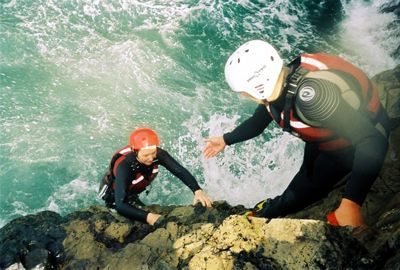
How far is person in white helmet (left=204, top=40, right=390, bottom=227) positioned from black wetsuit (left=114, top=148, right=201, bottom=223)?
1.98 metres

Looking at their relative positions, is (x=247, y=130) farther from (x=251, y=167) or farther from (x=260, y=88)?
(x=251, y=167)

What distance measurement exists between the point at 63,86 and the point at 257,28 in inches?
233

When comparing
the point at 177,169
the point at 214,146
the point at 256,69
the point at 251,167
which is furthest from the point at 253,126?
the point at 251,167

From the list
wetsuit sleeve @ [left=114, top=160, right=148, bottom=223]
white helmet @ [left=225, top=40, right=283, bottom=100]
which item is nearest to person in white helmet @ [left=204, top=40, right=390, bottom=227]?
white helmet @ [left=225, top=40, right=283, bottom=100]

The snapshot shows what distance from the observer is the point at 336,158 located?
3496 millimetres

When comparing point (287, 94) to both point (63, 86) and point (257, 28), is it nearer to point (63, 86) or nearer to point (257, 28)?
point (63, 86)

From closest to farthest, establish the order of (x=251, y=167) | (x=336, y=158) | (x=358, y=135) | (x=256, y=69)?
(x=358, y=135)
(x=256, y=69)
(x=336, y=158)
(x=251, y=167)

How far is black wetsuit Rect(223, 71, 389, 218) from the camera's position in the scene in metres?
2.69

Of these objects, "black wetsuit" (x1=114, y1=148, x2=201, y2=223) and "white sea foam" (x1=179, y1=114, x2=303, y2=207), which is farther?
"white sea foam" (x1=179, y1=114, x2=303, y2=207)

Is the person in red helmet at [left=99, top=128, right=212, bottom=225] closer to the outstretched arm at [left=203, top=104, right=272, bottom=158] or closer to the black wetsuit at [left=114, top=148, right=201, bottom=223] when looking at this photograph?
the black wetsuit at [left=114, top=148, right=201, bottom=223]

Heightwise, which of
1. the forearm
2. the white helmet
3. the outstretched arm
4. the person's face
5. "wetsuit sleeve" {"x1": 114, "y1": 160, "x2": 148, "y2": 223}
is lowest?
"wetsuit sleeve" {"x1": 114, "y1": 160, "x2": 148, "y2": 223}

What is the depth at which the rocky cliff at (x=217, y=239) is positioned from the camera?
2568 mm

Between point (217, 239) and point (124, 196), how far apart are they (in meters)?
2.06

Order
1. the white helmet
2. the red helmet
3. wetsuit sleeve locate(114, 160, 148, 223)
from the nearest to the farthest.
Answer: the white helmet < wetsuit sleeve locate(114, 160, 148, 223) < the red helmet
